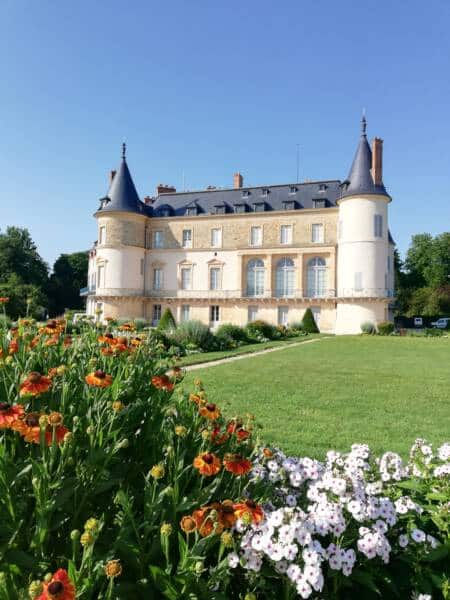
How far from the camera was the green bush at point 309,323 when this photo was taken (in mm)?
32266

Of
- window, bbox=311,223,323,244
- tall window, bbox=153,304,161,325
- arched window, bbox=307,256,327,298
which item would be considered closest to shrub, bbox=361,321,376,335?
arched window, bbox=307,256,327,298

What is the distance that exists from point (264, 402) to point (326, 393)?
5.14ft

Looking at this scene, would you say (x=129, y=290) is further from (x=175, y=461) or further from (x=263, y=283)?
(x=175, y=461)

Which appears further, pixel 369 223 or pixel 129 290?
pixel 129 290

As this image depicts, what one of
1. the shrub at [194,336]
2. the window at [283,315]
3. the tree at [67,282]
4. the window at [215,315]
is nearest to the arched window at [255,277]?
the window at [283,315]

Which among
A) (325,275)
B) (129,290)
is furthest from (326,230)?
(129,290)

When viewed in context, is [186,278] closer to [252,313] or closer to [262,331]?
[252,313]

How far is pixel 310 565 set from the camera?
175 cm

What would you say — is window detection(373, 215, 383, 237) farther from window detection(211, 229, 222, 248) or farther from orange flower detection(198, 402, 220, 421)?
orange flower detection(198, 402, 220, 421)

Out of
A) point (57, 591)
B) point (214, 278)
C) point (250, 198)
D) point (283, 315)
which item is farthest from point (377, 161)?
point (57, 591)

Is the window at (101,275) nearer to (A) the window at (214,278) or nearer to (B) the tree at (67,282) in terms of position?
(A) the window at (214,278)

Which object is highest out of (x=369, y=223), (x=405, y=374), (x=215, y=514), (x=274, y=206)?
(x=274, y=206)

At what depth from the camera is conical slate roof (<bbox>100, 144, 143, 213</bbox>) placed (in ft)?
119

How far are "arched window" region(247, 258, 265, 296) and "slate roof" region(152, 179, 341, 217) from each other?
4.18 m
